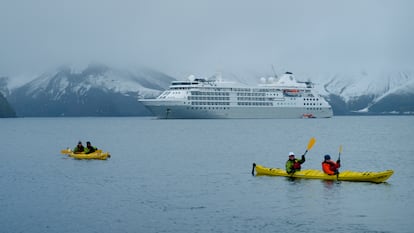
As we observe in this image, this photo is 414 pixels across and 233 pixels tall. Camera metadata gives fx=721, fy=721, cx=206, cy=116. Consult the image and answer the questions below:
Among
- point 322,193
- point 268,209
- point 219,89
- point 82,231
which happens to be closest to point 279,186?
point 322,193

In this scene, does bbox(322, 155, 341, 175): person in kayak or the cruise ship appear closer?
bbox(322, 155, 341, 175): person in kayak

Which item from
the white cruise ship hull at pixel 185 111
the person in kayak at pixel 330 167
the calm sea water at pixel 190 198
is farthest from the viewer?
the white cruise ship hull at pixel 185 111

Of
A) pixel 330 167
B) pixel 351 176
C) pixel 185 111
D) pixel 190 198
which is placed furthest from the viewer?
pixel 185 111

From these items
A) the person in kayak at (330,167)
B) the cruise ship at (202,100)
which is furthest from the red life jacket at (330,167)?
the cruise ship at (202,100)

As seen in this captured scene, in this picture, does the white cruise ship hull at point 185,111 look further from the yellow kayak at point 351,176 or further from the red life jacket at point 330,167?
the red life jacket at point 330,167

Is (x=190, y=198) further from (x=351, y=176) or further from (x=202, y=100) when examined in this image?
(x=202, y=100)

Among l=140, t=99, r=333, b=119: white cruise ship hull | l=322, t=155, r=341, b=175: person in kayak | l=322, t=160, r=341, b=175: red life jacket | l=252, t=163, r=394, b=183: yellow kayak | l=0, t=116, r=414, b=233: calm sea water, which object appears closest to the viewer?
l=0, t=116, r=414, b=233: calm sea water

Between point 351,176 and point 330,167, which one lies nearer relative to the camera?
point 351,176

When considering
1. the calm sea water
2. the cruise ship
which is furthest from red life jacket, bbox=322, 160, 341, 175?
the cruise ship

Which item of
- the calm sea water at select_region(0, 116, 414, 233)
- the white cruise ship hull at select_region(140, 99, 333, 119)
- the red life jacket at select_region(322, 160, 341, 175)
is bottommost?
the calm sea water at select_region(0, 116, 414, 233)

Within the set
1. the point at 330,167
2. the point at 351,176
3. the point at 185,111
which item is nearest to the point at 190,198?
the point at 330,167

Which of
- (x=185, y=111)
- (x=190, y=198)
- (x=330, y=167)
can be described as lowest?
(x=190, y=198)

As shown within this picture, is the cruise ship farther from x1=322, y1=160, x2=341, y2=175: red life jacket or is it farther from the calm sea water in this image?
x1=322, y1=160, x2=341, y2=175: red life jacket

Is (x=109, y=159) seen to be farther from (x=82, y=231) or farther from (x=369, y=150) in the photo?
(x=82, y=231)
